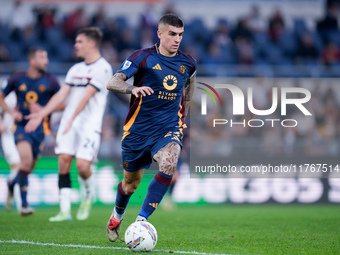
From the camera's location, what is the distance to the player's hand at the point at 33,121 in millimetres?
9952

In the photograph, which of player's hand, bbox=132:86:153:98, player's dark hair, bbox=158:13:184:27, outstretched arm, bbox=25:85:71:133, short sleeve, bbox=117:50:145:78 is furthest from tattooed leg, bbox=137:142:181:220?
outstretched arm, bbox=25:85:71:133

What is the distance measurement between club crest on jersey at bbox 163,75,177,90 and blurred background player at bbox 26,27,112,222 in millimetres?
3023

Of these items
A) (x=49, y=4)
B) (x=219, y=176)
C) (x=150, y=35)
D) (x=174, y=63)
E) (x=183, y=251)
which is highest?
(x=49, y=4)

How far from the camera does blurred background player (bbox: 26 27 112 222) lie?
9.67 m

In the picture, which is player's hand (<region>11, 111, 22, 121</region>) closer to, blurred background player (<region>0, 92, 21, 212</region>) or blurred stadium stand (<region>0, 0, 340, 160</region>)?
blurred background player (<region>0, 92, 21, 212</region>)

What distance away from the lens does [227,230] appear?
8422 millimetres

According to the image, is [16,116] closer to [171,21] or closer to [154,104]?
[154,104]

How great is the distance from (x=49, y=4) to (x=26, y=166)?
40.8ft

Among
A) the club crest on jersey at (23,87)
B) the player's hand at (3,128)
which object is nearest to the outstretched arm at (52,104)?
the club crest on jersey at (23,87)

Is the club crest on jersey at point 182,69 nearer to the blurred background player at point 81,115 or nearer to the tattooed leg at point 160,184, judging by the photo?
the tattooed leg at point 160,184

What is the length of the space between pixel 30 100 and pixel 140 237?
5.43m

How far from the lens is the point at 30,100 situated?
1070cm

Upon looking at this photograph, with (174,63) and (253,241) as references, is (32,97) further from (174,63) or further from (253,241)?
(253,241)

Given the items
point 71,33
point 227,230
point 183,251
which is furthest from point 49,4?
point 183,251
